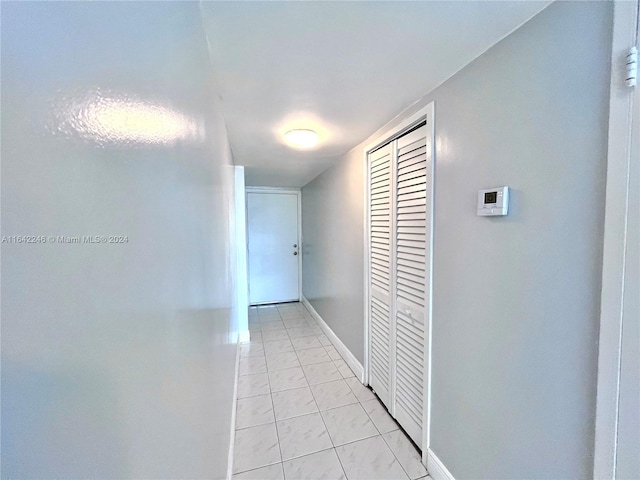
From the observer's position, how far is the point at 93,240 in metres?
0.31

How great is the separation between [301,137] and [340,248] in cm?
123

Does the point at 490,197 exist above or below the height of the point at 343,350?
above

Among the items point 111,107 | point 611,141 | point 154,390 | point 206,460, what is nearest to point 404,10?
point 611,141

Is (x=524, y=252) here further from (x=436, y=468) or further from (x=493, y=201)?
(x=436, y=468)

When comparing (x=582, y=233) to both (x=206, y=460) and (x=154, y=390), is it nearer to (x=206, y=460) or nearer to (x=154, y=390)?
(x=154, y=390)

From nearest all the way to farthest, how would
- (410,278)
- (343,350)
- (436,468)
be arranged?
(436,468) → (410,278) → (343,350)

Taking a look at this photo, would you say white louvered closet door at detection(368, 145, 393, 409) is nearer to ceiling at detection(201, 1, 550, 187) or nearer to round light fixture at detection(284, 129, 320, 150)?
ceiling at detection(201, 1, 550, 187)

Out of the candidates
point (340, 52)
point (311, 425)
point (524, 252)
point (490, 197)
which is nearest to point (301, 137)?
point (340, 52)

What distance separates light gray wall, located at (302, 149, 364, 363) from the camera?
7.79 feet

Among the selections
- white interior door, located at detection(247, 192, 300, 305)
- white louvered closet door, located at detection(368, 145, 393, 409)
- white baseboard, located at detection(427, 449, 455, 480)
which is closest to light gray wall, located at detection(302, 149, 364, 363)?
white louvered closet door, located at detection(368, 145, 393, 409)

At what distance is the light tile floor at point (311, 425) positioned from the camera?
1506mm

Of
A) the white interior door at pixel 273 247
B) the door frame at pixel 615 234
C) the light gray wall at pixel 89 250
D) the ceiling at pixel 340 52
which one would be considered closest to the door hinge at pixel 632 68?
the door frame at pixel 615 234

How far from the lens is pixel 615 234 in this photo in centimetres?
71

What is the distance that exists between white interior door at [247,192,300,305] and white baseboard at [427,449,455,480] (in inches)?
139
